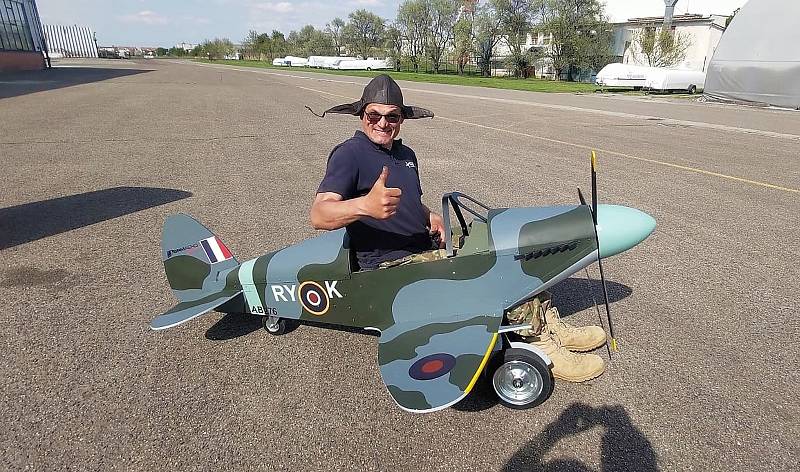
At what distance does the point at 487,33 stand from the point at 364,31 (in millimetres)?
60401

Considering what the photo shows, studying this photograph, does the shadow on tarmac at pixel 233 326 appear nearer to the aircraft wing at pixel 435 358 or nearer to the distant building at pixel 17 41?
the aircraft wing at pixel 435 358

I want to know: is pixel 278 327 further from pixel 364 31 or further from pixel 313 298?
pixel 364 31

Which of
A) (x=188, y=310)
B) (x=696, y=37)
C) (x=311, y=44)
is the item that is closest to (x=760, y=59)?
(x=188, y=310)

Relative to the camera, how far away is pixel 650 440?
119 inches

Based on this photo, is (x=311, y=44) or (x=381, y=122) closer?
(x=381, y=122)

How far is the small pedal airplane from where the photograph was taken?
10.3ft

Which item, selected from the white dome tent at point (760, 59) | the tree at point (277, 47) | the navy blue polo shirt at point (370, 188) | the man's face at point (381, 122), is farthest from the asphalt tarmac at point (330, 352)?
the tree at point (277, 47)

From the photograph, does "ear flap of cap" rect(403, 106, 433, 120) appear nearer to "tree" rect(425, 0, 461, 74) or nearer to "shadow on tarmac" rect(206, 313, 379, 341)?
"shadow on tarmac" rect(206, 313, 379, 341)

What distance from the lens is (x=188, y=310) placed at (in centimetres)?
382

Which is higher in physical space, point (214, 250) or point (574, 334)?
point (214, 250)

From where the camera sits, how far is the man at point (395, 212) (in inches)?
136

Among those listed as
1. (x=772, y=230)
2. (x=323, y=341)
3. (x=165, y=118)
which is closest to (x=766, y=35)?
(x=772, y=230)

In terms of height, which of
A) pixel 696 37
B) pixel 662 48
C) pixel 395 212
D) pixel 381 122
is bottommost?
pixel 395 212

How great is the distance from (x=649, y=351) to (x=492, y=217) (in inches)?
73.7
